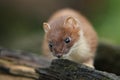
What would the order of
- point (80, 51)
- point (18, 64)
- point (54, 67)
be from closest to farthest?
point (54, 67)
point (80, 51)
point (18, 64)

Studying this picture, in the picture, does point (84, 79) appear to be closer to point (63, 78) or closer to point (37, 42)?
point (63, 78)

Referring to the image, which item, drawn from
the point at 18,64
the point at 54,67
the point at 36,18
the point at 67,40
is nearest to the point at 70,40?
the point at 67,40

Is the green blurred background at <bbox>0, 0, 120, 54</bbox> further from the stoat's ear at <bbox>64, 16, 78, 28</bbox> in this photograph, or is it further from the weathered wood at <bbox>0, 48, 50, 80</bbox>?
the stoat's ear at <bbox>64, 16, 78, 28</bbox>

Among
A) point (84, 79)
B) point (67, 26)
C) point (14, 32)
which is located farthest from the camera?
point (14, 32)

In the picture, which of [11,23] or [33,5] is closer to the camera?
[11,23]

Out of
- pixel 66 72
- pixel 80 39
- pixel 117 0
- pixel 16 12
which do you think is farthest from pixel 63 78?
pixel 16 12

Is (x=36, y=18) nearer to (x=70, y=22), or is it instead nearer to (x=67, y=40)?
(x=70, y=22)
